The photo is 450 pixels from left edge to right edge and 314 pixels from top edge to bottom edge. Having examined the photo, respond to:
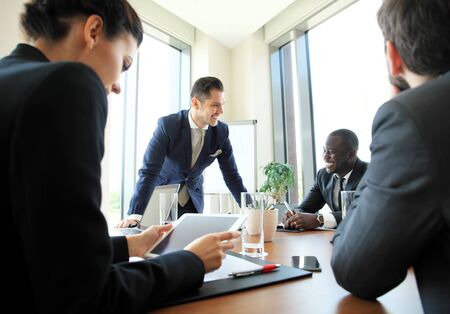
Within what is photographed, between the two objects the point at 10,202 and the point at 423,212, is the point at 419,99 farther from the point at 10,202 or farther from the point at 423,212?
the point at 10,202

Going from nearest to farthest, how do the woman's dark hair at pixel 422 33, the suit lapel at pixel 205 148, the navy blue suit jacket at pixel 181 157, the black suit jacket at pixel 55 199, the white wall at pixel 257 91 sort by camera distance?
the black suit jacket at pixel 55 199
the woman's dark hair at pixel 422 33
the navy blue suit jacket at pixel 181 157
the suit lapel at pixel 205 148
the white wall at pixel 257 91

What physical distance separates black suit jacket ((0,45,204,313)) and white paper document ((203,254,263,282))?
0.28 m

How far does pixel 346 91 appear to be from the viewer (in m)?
3.83

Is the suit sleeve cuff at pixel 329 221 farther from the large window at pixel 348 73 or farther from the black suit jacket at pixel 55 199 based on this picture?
the large window at pixel 348 73

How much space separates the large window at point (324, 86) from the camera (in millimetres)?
3539

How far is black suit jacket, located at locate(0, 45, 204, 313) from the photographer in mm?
485

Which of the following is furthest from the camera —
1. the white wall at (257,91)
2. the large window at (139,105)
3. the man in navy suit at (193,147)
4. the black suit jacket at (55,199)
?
the white wall at (257,91)

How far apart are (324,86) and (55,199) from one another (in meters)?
4.08

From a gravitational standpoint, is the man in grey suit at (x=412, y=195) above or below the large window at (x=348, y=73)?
below

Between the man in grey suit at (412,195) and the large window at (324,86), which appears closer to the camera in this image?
the man in grey suit at (412,195)

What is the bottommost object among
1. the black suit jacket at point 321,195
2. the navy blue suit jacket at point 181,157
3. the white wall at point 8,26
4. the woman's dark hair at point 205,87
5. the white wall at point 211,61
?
the black suit jacket at point 321,195

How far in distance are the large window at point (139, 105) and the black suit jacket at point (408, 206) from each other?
3.01 m

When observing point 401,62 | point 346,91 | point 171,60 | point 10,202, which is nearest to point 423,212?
point 401,62

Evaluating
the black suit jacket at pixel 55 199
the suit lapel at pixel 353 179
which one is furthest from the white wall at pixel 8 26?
the suit lapel at pixel 353 179
